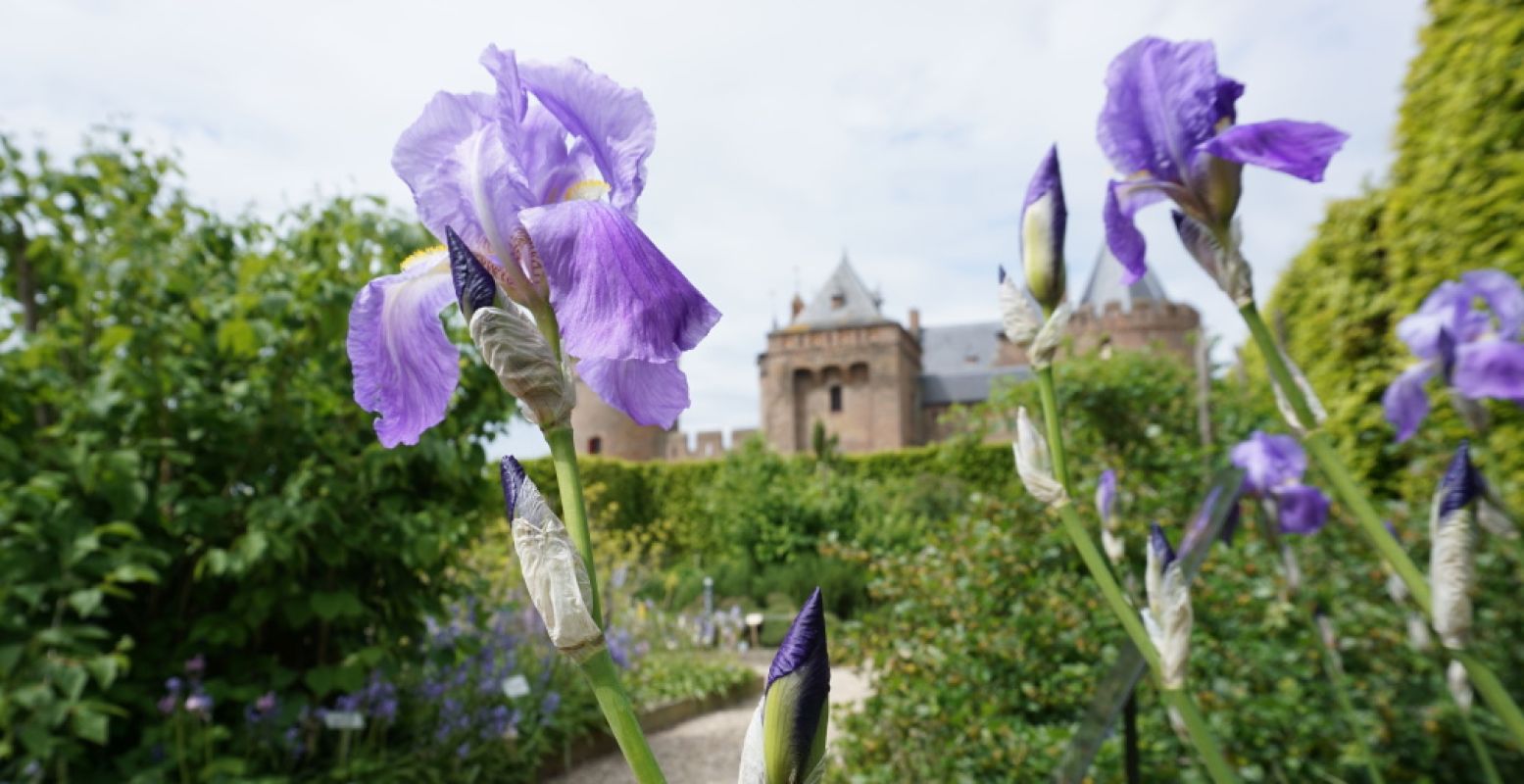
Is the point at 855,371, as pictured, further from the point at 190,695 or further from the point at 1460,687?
the point at 1460,687

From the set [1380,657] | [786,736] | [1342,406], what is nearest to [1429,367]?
[786,736]

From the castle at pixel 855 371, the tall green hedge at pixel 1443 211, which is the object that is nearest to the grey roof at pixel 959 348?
the castle at pixel 855 371

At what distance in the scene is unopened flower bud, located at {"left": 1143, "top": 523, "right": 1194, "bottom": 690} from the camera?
815 mm

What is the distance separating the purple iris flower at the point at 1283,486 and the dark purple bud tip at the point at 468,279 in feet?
6.60

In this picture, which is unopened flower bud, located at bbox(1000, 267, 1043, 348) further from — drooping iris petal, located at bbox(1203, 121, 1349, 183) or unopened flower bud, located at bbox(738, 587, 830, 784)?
unopened flower bud, located at bbox(738, 587, 830, 784)

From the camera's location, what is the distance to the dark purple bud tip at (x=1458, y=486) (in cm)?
84

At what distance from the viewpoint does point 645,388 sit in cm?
62

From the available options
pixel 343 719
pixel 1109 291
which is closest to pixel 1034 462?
pixel 343 719

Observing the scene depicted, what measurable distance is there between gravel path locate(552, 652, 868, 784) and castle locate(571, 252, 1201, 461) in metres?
26.8

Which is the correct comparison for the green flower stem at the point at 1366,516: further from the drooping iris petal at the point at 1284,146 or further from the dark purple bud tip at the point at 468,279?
the dark purple bud tip at the point at 468,279

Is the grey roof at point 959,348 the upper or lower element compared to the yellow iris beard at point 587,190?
upper

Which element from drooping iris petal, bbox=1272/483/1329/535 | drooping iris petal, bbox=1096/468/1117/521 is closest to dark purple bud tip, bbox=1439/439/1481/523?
drooping iris petal, bbox=1096/468/1117/521

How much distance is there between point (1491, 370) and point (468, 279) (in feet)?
5.33

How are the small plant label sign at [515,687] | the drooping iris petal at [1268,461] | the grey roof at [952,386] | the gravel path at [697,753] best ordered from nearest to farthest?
1. the drooping iris petal at [1268,461]
2. the small plant label sign at [515,687]
3. the gravel path at [697,753]
4. the grey roof at [952,386]
